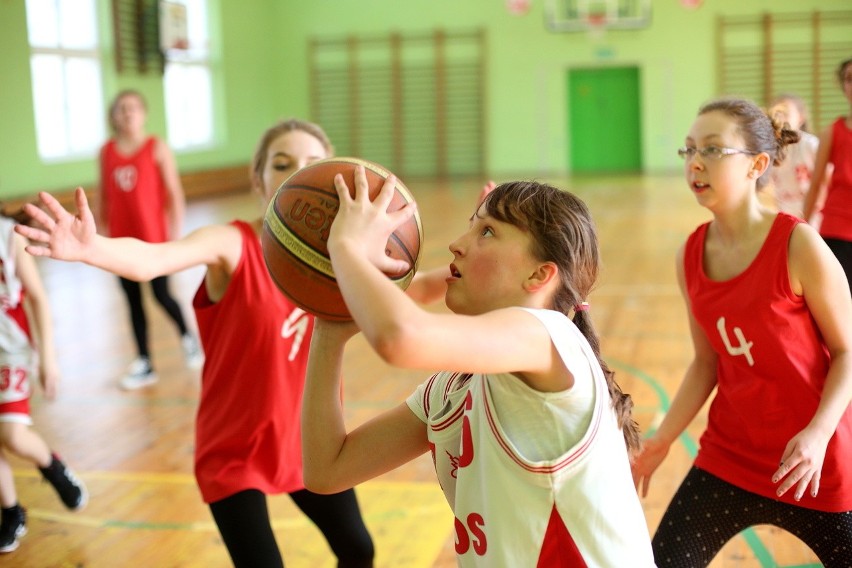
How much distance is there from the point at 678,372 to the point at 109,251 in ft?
13.1

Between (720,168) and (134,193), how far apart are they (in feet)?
14.8

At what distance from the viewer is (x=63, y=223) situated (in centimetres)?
183

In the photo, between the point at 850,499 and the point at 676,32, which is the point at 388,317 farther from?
the point at 676,32

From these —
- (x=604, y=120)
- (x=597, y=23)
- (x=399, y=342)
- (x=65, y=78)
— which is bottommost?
(x=399, y=342)

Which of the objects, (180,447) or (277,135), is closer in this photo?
(277,135)

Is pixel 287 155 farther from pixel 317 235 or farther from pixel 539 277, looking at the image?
pixel 539 277

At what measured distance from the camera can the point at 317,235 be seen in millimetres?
1520

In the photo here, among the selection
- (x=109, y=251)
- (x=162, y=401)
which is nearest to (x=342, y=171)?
(x=109, y=251)

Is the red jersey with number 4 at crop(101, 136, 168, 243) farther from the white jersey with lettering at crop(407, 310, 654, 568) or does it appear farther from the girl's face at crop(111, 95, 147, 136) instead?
the white jersey with lettering at crop(407, 310, 654, 568)

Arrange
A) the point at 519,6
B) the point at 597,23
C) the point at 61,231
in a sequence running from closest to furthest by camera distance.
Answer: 1. the point at 61,231
2. the point at 597,23
3. the point at 519,6

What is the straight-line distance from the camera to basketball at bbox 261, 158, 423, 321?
149 cm

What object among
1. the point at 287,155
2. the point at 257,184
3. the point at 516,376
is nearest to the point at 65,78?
the point at 257,184

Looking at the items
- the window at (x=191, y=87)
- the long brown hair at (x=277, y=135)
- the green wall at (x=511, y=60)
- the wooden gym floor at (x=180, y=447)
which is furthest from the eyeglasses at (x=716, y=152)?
the green wall at (x=511, y=60)

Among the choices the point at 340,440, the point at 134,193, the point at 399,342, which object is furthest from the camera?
the point at 134,193
